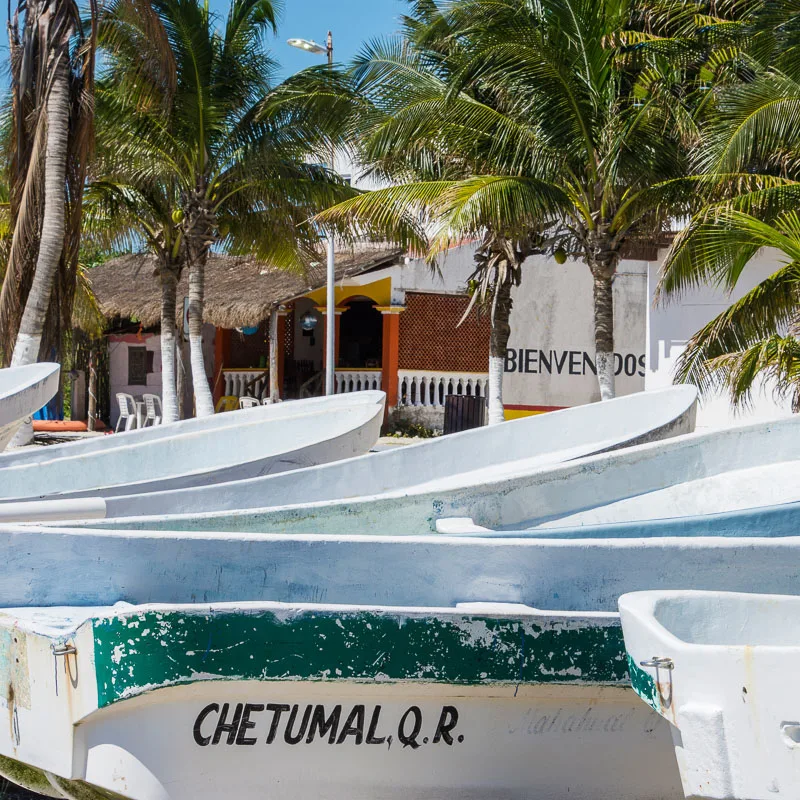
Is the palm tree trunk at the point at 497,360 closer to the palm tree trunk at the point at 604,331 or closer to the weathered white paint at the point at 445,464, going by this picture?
the palm tree trunk at the point at 604,331

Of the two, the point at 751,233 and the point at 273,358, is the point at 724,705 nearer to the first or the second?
the point at 751,233

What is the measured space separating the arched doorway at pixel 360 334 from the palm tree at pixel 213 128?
10.0 meters

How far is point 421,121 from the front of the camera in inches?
515

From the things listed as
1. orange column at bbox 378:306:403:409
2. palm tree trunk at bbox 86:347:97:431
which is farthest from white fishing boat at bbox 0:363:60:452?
palm tree trunk at bbox 86:347:97:431

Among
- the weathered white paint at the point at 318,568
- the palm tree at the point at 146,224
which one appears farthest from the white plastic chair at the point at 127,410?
the weathered white paint at the point at 318,568

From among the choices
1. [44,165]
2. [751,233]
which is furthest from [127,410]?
[751,233]

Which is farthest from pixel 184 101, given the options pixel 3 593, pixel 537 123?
pixel 3 593

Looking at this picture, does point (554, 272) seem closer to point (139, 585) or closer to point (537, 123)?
point (537, 123)

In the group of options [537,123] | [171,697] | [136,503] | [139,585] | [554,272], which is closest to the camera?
[171,697]

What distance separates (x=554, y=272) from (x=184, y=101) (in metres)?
9.68

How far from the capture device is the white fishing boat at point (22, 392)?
8008mm

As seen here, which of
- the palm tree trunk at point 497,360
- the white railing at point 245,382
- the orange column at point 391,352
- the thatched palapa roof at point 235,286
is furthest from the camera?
the white railing at point 245,382

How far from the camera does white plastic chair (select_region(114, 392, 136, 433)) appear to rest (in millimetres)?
21281

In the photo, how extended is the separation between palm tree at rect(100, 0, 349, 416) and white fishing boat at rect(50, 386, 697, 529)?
7.89 meters
